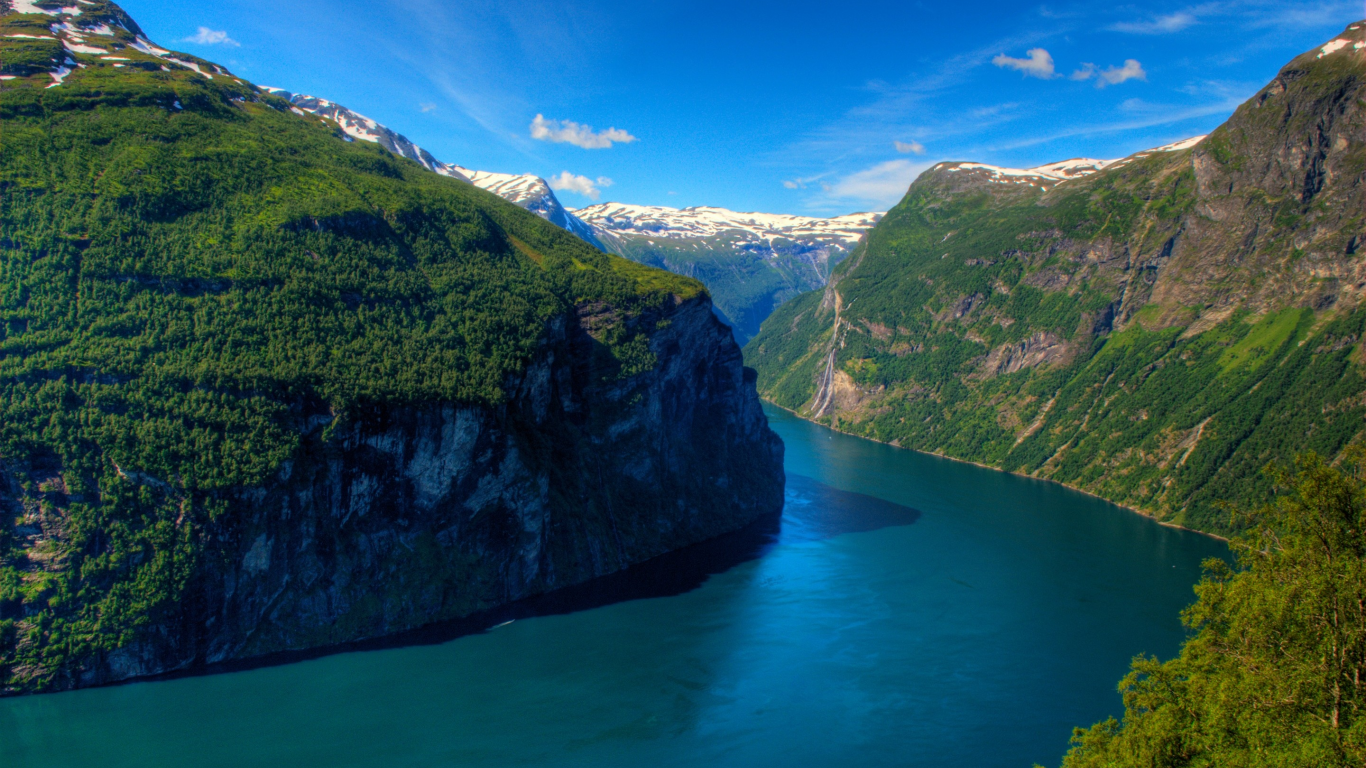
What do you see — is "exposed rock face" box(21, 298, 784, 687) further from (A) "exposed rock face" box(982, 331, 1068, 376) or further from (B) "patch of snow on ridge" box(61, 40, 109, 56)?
(A) "exposed rock face" box(982, 331, 1068, 376)

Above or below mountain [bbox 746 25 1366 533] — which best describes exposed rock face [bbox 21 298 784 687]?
below

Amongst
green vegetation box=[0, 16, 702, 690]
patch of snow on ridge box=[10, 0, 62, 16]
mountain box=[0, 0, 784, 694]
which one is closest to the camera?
green vegetation box=[0, 16, 702, 690]

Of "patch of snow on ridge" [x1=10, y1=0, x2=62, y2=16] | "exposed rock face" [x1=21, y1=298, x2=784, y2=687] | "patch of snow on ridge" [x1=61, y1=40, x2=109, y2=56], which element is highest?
"patch of snow on ridge" [x1=10, y1=0, x2=62, y2=16]

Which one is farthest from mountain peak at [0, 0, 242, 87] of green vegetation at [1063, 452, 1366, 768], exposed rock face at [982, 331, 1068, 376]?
exposed rock face at [982, 331, 1068, 376]

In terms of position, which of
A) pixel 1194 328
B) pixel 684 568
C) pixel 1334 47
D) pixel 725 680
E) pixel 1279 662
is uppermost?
pixel 1334 47

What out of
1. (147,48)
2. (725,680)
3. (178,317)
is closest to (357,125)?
(147,48)

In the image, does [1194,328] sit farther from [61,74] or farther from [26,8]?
[26,8]

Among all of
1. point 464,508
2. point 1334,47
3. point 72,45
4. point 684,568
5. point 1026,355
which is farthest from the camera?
point 1026,355

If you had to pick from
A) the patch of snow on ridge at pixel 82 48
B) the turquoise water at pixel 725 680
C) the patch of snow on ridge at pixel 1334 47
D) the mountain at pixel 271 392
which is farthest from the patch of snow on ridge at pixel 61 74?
the patch of snow on ridge at pixel 1334 47
